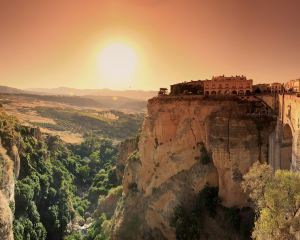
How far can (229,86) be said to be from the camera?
46.1m

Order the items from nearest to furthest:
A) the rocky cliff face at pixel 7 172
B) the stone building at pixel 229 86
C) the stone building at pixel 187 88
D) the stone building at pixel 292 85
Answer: the stone building at pixel 292 85, the rocky cliff face at pixel 7 172, the stone building at pixel 229 86, the stone building at pixel 187 88

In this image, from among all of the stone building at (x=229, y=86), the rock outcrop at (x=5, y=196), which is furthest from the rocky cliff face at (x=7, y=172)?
the stone building at (x=229, y=86)

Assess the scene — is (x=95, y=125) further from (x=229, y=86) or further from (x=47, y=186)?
(x=229, y=86)

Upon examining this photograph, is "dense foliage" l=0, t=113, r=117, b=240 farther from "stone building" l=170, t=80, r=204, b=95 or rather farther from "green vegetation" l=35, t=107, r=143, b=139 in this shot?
"green vegetation" l=35, t=107, r=143, b=139

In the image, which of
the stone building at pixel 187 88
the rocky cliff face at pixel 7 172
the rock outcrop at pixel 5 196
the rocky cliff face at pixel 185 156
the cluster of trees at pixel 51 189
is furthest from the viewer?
the cluster of trees at pixel 51 189

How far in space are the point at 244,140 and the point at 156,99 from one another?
1397 cm

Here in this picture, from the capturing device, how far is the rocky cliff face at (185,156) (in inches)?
1527

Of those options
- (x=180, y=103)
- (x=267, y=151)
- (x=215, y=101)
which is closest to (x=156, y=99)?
(x=180, y=103)

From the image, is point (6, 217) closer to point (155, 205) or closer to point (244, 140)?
point (155, 205)

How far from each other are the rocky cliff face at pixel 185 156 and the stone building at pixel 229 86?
2.27m

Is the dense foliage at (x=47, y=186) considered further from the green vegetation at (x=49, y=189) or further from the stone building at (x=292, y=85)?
the stone building at (x=292, y=85)

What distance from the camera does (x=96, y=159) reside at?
113 metres

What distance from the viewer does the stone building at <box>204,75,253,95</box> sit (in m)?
45.5

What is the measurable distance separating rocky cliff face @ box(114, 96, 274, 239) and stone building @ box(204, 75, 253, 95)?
227 centimetres
